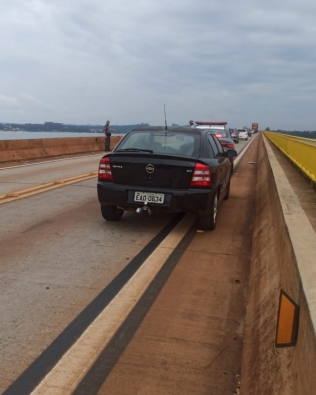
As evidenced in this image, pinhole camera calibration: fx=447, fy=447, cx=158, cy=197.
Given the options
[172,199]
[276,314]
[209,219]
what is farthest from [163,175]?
[276,314]

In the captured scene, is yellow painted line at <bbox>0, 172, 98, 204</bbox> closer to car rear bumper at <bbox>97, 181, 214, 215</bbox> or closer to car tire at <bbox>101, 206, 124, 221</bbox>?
car tire at <bbox>101, 206, 124, 221</bbox>

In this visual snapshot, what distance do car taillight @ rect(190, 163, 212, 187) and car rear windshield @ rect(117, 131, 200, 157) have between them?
329mm

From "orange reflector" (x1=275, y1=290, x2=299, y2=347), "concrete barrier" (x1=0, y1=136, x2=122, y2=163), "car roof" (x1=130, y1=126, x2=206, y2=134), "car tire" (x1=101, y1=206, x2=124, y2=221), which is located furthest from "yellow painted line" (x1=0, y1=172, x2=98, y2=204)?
"orange reflector" (x1=275, y1=290, x2=299, y2=347)

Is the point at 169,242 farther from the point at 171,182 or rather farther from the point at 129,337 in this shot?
the point at 129,337

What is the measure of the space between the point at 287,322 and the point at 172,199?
4050 millimetres

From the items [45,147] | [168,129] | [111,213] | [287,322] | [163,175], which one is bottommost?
[111,213]

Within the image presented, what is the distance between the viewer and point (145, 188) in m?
6.61

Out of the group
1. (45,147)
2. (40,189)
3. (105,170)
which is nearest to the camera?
(105,170)

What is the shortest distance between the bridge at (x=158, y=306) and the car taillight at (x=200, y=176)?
819 mm

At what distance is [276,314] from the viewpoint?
132 inches

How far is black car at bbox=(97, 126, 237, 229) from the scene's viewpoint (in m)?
6.48

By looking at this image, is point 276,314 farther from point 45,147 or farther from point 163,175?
point 45,147

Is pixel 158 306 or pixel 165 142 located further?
pixel 165 142

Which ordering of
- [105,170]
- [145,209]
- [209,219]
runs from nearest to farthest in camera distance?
[145,209], [105,170], [209,219]
